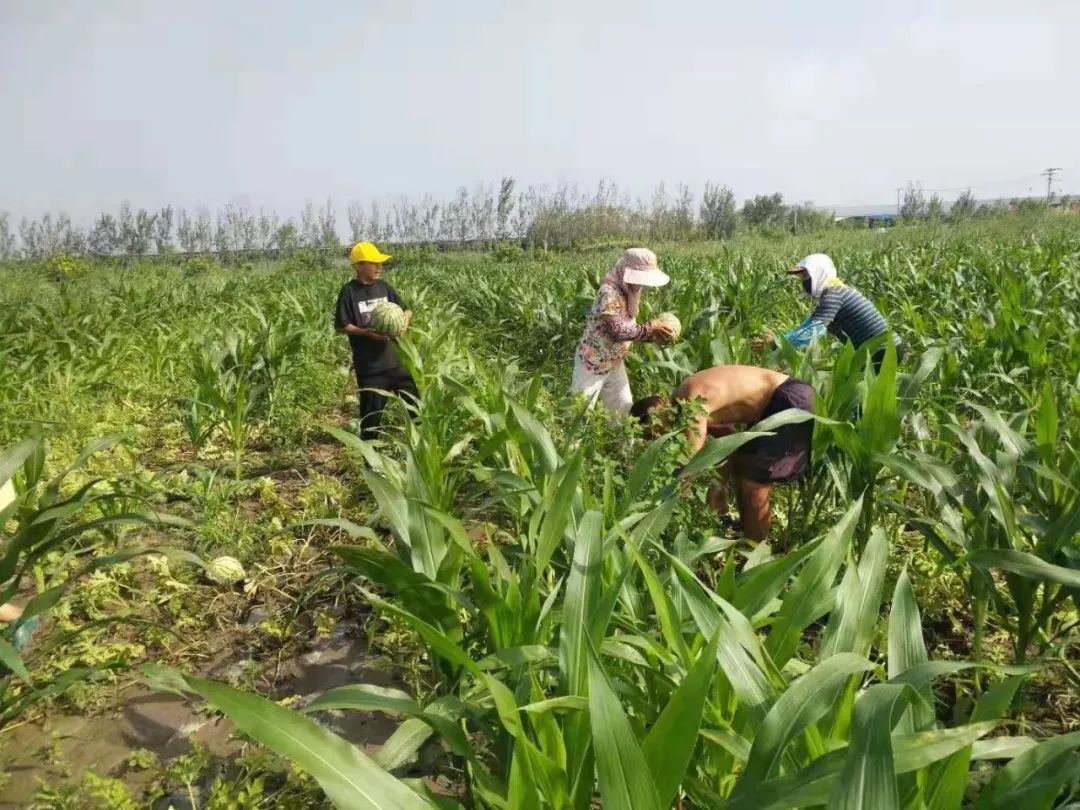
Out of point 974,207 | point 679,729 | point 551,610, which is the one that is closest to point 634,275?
point 551,610

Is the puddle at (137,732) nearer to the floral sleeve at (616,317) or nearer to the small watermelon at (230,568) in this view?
the small watermelon at (230,568)

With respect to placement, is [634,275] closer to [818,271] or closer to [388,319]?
[818,271]

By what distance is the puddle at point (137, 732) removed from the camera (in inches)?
70.6

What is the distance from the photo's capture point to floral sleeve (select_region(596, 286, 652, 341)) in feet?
12.2

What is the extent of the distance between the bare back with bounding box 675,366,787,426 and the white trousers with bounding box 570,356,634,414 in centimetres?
115

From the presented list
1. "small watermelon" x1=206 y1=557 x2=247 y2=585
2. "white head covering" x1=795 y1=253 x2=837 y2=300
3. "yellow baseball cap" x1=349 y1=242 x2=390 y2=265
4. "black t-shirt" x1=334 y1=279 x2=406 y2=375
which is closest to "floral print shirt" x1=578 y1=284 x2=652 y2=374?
"white head covering" x1=795 y1=253 x2=837 y2=300

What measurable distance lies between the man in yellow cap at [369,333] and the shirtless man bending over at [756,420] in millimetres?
2191

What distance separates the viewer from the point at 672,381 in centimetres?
402

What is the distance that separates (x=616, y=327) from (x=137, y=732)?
2820mm

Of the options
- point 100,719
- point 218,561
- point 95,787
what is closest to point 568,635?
point 95,787

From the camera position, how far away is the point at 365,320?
432 centimetres

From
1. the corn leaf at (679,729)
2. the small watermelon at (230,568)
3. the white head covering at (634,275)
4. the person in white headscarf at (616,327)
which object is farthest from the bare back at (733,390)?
the small watermelon at (230,568)

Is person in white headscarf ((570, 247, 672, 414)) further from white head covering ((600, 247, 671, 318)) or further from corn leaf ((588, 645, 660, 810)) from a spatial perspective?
corn leaf ((588, 645, 660, 810))

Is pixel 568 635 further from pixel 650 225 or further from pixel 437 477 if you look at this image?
pixel 650 225
